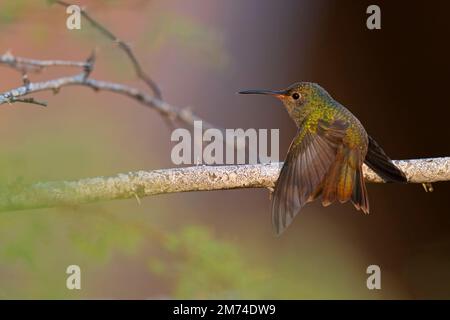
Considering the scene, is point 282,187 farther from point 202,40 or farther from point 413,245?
point 413,245

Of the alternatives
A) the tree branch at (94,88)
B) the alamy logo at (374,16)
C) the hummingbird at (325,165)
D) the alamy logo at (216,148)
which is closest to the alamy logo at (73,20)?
the tree branch at (94,88)

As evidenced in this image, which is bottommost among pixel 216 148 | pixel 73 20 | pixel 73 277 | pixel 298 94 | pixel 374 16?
pixel 73 277

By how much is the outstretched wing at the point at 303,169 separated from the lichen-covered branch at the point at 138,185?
3.7 inches

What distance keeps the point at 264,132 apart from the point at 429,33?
A: 157cm

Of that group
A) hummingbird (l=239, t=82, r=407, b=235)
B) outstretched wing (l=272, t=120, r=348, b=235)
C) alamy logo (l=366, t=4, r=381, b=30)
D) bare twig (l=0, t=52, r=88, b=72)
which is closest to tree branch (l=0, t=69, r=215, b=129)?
bare twig (l=0, t=52, r=88, b=72)

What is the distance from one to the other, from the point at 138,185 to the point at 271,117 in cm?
323

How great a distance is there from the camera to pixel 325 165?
302 cm

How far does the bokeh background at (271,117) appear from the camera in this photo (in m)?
4.24

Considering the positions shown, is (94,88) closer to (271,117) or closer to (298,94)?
(298,94)

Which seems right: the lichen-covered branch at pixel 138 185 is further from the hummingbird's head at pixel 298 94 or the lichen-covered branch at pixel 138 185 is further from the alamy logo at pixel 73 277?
the hummingbird's head at pixel 298 94

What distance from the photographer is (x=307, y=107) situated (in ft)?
11.3

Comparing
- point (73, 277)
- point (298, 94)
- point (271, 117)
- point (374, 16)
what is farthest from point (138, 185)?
point (271, 117)

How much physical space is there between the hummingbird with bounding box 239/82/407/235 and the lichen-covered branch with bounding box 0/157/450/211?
0.41ft

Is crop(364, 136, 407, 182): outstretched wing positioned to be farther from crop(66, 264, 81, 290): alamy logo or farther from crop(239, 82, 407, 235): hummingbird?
crop(66, 264, 81, 290): alamy logo
